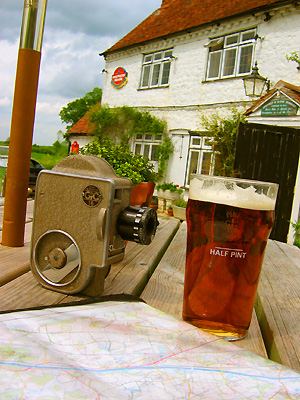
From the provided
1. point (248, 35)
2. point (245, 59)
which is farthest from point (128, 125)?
point (248, 35)

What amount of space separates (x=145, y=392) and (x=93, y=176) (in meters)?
0.46

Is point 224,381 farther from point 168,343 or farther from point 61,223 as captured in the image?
point 61,223

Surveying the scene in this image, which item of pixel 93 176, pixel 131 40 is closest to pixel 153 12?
pixel 131 40

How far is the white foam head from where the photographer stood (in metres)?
0.69

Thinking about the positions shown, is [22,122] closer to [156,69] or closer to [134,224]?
[134,224]

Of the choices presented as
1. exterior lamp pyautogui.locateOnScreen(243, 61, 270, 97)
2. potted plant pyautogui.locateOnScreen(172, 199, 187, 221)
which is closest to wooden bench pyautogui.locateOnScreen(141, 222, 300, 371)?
exterior lamp pyautogui.locateOnScreen(243, 61, 270, 97)

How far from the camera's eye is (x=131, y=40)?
12273 millimetres

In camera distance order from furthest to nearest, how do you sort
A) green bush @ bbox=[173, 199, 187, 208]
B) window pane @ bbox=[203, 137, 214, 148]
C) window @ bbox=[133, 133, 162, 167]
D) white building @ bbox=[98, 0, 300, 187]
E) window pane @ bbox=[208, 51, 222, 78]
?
window @ bbox=[133, 133, 162, 167], green bush @ bbox=[173, 199, 187, 208], window pane @ bbox=[208, 51, 222, 78], window pane @ bbox=[203, 137, 214, 148], white building @ bbox=[98, 0, 300, 187]

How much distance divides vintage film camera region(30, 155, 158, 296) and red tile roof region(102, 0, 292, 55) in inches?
337

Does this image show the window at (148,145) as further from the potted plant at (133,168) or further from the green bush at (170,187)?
the potted plant at (133,168)

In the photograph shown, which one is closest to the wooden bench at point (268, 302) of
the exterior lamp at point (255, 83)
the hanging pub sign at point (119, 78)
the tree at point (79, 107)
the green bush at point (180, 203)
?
the exterior lamp at point (255, 83)

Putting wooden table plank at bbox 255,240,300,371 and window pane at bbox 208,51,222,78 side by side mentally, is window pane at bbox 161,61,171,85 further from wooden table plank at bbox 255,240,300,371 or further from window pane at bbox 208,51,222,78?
wooden table plank at bbox 255,240,300,371

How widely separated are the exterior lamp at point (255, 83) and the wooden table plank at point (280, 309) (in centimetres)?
678

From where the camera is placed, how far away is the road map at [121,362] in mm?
429
